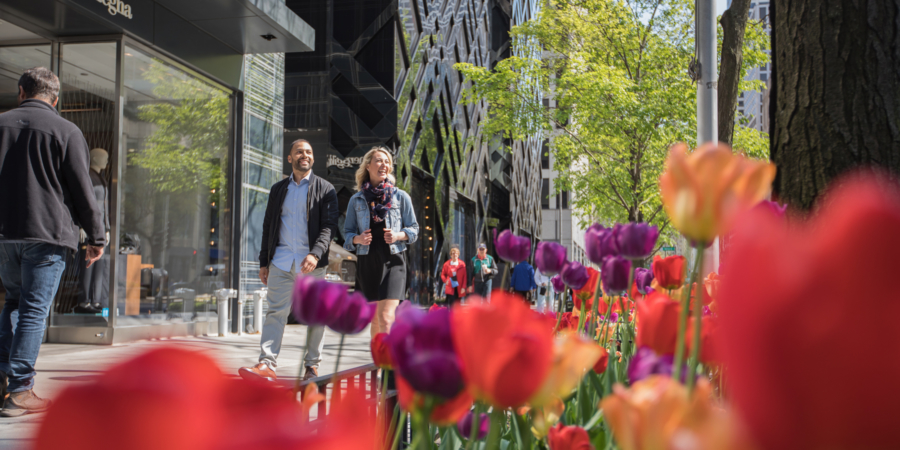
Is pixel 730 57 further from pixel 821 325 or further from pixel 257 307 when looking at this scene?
pixel 257 307

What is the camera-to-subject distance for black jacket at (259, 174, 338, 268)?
5488 mm

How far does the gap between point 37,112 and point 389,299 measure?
2.73 meters

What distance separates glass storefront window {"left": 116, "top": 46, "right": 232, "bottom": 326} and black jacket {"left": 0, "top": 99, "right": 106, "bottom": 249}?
4.27m

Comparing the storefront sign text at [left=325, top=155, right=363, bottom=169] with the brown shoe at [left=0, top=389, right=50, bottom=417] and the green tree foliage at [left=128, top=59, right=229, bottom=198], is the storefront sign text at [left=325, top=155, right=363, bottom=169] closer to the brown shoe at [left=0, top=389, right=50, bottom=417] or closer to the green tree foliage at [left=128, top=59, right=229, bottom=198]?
the green tree foliage at [left=128, top=59, right=229, bottom=198]

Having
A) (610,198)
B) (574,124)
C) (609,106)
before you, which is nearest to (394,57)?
(609,106)

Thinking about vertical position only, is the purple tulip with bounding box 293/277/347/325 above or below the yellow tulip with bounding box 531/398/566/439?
above

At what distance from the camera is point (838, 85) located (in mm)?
1966

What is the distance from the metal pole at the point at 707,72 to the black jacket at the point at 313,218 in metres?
3.77

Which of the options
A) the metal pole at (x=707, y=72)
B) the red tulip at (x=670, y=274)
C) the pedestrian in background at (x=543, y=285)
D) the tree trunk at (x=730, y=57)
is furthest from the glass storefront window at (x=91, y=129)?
the red tulip at (x=670, y=274)

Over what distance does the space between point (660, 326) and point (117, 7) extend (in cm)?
867

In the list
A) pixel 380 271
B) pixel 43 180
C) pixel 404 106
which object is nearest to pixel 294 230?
pixel 380 271

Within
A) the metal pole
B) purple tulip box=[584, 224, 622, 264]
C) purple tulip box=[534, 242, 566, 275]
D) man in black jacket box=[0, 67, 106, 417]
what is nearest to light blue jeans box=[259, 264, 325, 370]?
man in black jacket box=[0, 67, 106, 417]

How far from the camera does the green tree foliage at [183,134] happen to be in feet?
29.3

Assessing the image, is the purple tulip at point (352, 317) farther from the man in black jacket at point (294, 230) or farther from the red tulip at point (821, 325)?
the man in black jacket at point (294, 230)
